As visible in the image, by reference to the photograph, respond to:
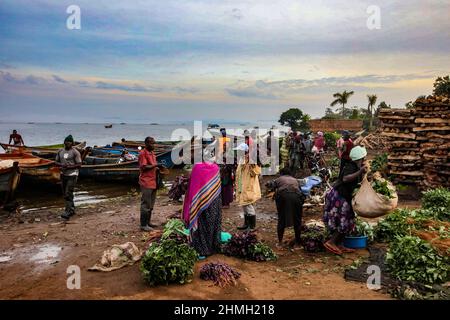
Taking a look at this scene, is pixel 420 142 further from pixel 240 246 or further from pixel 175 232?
pixel 175 232

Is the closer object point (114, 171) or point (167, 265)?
point (167, 265)

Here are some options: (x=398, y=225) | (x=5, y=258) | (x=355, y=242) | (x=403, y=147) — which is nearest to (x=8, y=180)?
(x=5, y=258)

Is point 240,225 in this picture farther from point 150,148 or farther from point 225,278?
point 225,278

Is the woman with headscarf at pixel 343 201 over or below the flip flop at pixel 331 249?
over

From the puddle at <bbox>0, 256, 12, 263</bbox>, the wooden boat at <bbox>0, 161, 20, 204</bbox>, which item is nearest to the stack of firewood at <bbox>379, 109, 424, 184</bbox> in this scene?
the puddle at <bbox>0, 256, 12, 263</bbox>

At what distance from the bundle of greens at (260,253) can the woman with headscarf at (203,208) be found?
0.62 m

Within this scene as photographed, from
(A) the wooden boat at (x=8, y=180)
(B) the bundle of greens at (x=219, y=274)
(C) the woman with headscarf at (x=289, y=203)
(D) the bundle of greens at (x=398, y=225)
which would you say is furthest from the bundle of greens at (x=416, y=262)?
(A) the wooden boat at (x=8, y=180)

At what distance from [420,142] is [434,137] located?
0.63 meters

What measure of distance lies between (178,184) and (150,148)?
150 inches

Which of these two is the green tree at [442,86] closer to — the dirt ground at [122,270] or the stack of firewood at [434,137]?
the stack of firewood at [434,137]

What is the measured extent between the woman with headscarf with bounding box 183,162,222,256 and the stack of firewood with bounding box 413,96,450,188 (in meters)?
7.53

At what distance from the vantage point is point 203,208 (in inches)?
222

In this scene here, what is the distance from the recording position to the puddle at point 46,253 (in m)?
6.04
